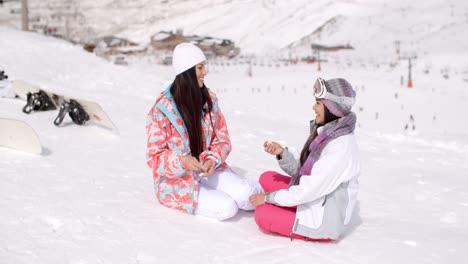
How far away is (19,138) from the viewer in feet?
13.2

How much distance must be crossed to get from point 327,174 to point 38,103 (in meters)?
4.24

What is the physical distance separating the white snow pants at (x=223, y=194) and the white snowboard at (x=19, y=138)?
1.73 meters

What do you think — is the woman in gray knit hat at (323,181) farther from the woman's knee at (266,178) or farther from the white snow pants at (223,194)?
the woman's knee at (266,178)

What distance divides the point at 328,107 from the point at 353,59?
20962 mm

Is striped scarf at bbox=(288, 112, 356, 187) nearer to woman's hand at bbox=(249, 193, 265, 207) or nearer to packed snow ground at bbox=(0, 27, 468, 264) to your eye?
woman's hand at bbox=(249, 193, 265, 207)

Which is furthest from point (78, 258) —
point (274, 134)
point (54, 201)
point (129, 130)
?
point (274, 134)

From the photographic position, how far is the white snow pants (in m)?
2.86

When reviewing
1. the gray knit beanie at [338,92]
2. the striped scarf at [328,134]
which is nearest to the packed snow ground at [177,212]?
the striped scarf at [328,134]

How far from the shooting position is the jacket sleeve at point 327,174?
7.82ft

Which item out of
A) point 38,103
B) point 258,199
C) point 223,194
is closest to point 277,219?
point 258,199

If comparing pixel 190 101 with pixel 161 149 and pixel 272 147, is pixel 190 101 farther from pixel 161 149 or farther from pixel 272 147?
pixel 272 147

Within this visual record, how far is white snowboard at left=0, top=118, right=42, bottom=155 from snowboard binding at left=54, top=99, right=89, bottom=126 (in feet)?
3.55

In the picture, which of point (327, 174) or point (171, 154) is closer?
point (327, 174)

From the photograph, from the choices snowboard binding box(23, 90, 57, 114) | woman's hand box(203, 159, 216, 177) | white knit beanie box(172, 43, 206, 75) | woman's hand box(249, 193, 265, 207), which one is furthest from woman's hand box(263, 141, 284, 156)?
snowboard binding box(23, 90, 57, 114)
